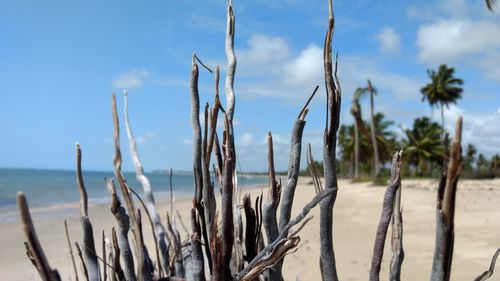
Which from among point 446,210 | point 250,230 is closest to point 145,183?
point 250,230

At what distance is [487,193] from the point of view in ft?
57.7

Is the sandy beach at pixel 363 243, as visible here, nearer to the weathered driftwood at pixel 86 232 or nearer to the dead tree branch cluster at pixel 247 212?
the weathered driftwood at pixel 86 232

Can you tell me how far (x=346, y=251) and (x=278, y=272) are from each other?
24.1ft

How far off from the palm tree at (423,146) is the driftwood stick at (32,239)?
4469 centimetres

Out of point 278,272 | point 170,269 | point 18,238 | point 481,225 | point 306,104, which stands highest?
point 306,104

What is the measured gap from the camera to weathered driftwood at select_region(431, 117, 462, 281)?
2.58 feet

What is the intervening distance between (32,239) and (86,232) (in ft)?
1.61

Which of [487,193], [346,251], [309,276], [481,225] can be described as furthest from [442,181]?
[487,193]

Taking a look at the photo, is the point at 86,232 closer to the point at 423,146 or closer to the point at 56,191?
the point at 56,191

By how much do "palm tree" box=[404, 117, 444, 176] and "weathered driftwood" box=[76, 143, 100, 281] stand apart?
44264 millimetres

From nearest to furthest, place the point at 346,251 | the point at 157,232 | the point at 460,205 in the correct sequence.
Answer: the point at 157,232, the point at 346,251, the point at 460,205

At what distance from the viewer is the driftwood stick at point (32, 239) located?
0.70 metres

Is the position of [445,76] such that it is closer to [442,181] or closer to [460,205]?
[460,205]

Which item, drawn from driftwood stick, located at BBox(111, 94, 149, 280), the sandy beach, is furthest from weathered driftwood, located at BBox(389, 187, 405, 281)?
the sandy beach
